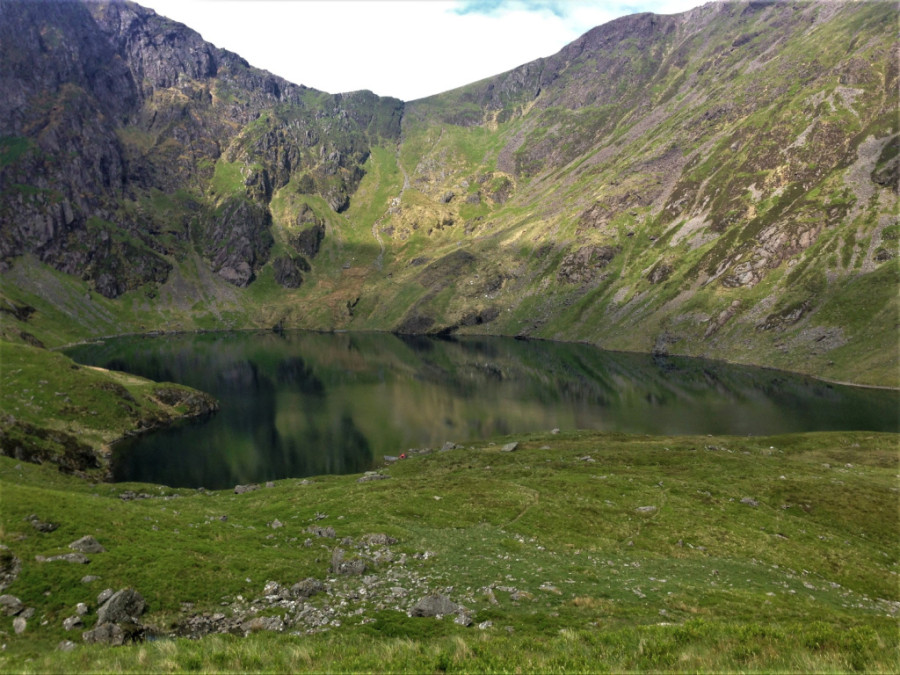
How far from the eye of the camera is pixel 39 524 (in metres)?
24.4

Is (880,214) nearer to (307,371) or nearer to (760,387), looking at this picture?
(760,387)

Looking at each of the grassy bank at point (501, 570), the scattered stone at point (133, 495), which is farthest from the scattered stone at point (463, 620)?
the scattered stone at point (133, 495)

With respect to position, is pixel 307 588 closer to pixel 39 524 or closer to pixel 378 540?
pixel 378 540

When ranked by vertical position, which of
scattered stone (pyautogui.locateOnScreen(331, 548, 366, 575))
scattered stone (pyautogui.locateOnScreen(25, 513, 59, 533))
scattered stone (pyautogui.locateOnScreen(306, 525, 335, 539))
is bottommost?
scattered stone (pyautogui.locateOnScreen(306, 525, 335, 539))

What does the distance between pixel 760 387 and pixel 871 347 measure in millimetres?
41329

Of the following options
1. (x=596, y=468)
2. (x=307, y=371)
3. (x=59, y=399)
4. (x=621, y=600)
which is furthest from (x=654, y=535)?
(x=307, y=371)

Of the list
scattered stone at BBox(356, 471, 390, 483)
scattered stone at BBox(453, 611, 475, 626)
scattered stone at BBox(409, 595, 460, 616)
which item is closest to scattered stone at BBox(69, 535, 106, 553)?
scattered stone at BBox(409, 595, 460, 616)

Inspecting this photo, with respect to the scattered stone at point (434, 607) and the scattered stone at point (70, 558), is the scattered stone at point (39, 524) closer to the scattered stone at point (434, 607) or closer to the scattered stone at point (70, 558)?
the scattered stone at point (70, 558)

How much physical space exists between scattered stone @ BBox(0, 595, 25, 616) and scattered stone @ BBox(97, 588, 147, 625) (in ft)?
8.89

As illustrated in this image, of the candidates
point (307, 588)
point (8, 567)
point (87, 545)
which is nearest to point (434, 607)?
point (307, 588)

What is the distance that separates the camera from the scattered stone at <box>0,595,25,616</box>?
18844 millimetres

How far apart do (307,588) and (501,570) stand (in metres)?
11.7

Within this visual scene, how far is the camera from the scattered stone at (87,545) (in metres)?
23.2

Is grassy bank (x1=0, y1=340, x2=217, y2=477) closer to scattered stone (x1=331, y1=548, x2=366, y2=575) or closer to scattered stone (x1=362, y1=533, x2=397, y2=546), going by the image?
scattered stone (x1=362, y1=533, x2=397, y2=546)
